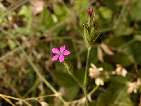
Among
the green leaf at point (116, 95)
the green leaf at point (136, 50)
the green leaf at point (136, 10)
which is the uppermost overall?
the green leaf at point (136, 10)

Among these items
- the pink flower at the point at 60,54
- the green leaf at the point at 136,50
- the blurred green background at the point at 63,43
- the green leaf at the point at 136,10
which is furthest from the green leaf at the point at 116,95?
the pink flower at the point at 60,54

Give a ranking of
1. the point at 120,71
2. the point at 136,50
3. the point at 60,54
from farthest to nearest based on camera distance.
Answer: the point at 136,50 < the point at 120,71 < the point at 60,54

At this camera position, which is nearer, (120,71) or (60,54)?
(60,54)

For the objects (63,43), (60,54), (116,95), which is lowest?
(116,95)

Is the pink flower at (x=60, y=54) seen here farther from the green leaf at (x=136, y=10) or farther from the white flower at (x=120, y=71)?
the green leaf at (x=136, y=10)

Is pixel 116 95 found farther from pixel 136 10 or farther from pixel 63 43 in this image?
pixel 136 10

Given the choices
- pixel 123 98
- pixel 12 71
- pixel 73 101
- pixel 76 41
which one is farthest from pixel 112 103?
pixel 12 71

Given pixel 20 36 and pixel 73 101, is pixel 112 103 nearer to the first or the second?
pixel 73 101

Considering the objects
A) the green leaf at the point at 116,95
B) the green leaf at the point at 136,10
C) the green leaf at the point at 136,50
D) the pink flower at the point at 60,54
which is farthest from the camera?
the green leaf at the point at 136,10

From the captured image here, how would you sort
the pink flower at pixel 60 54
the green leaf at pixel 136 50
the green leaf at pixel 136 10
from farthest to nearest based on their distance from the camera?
the green leaf at pixel 136 10
the green leaf at pixel 136 50
the pink flower at pixel 60 54

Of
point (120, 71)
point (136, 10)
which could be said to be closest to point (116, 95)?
point (120, 71)

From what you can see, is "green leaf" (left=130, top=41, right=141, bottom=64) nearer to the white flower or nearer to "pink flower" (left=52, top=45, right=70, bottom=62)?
the white flower

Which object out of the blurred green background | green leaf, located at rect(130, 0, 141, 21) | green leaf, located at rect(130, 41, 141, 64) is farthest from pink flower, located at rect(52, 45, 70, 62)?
green leaf, located at rect(130, 0, 141, 21)
